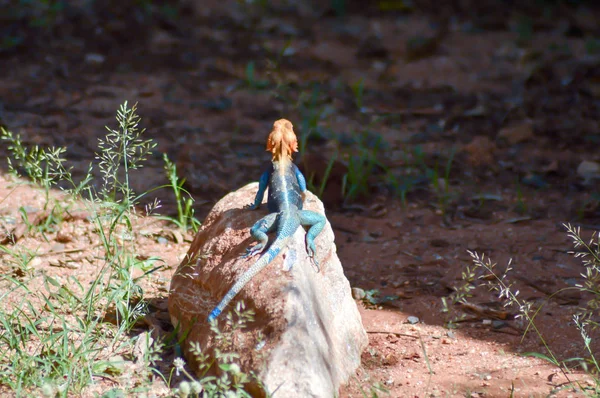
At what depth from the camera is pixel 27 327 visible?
3857mm

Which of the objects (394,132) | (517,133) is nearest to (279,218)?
(394,132)

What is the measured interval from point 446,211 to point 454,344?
1.85m

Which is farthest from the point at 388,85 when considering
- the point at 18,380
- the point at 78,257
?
the point at 18,380

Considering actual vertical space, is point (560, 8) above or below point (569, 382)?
above

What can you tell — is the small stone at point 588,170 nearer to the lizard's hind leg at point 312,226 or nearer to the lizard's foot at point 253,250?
the lizard's hind leg at point 312,226

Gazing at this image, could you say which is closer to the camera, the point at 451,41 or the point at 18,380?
the point at 18,380

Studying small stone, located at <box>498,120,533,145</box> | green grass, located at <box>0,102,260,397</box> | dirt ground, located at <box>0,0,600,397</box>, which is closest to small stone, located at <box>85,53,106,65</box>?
dirt ground, located at <box>0,0,600,397</box>

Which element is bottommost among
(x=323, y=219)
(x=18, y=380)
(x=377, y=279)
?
(x=377, y=279)

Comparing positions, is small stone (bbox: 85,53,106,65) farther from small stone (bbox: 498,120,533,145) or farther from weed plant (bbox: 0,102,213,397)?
small stone (bbox: 498,120,533,145)

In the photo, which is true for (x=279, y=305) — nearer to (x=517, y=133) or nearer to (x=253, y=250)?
(x=253, y=250)

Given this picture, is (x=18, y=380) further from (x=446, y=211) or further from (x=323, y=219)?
(x=446, y=211)

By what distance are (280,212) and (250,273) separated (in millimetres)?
418

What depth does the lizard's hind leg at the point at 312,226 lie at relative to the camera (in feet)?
12.8

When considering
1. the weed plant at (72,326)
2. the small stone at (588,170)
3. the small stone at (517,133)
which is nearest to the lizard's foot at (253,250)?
the weed plant at (72,326)
